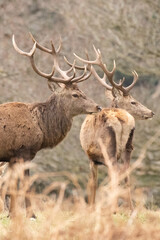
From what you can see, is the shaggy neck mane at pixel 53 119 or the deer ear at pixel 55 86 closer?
the shaggy neck mane at pixel 53 119

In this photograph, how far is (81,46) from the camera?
67.1ft

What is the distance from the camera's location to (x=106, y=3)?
21.4 m

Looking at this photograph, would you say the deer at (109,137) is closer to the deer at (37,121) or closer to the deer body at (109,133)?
the deer body at (109,133)

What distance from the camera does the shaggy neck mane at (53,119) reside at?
29.0 feet

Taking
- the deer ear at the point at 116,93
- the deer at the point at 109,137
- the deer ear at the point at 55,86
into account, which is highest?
the deer ear at the point at 55,86

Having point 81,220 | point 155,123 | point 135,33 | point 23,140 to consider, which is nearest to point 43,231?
point 81,220

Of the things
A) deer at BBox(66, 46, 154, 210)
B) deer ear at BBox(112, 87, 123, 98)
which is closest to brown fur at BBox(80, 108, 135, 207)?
deer at BBox(66, 46, 154, 210)

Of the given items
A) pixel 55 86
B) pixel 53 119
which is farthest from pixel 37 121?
pixel 55 86

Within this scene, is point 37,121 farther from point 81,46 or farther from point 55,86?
point 81,46

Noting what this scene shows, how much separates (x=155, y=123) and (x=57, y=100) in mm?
10647

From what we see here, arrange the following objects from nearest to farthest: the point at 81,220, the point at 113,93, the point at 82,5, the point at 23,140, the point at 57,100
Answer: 1. the point at 81,220
2. the point at 23,140
3. the point at 57,100
4. the point at 113,93
5. the point at 82,5

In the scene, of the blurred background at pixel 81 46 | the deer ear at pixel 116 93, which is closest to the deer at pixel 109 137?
the deer ear at pixel 116 93

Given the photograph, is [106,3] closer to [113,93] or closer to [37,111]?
[113,93]

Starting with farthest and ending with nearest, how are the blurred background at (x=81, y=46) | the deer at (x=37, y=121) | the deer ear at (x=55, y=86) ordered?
1. the blurred background at (x=81, y=46)
2. the deer ear at (x=55, y=86)
3. the deer at (x=37, y=121)
